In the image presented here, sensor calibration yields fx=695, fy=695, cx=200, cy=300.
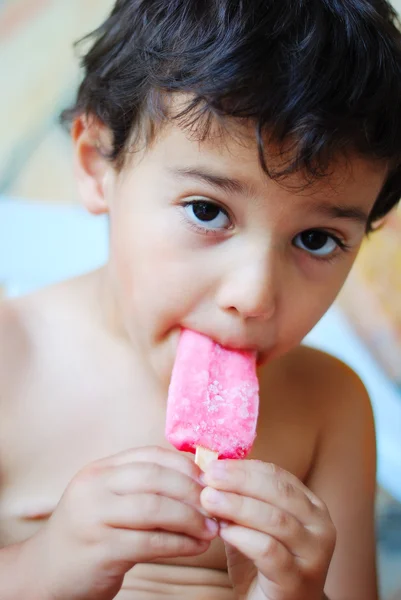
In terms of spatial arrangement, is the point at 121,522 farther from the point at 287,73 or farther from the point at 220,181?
the point at 287,73

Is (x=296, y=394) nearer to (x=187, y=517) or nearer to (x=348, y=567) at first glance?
(x=348, y=567)

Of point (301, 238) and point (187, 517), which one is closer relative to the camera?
point (187, 517)

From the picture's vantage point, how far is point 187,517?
73 cm

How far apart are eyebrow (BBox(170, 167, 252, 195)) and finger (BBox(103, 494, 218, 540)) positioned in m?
0.35

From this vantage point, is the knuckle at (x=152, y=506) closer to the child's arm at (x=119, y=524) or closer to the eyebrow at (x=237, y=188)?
the child's arm at (x=119, y=524)

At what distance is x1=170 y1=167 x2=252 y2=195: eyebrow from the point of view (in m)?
0.78

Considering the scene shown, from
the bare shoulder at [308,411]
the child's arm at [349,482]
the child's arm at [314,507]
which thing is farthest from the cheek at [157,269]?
the child's arm at [349,482]

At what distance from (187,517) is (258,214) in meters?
0.34

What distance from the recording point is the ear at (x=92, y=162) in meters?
1.02

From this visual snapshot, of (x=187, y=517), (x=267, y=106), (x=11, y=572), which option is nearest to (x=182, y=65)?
(x=267, y=106)

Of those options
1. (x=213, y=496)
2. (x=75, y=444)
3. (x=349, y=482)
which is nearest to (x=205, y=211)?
(x=213, y=496)

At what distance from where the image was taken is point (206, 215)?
0.83 meters

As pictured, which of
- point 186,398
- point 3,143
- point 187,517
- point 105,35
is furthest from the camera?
point 3,143

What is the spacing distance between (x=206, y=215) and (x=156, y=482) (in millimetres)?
311
